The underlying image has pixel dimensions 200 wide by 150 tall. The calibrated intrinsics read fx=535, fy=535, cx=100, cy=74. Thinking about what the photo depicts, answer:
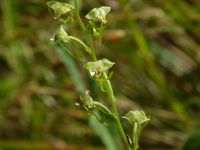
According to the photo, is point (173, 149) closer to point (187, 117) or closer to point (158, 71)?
point (187, 117)

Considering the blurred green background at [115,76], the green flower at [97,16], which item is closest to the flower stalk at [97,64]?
the green flower at [97,16]

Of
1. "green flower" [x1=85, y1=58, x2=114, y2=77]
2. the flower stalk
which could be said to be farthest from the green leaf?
"green flower" [x1=85, y1=58, x2=114, y2=77]

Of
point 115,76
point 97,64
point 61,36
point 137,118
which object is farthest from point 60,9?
point 115,76

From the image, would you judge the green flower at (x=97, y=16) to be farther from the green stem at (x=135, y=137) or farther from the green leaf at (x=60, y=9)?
the green stem at (x=135, y=137)

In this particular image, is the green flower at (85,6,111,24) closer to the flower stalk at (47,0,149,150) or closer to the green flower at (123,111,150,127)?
the flower stalk at (47,0,149,150)

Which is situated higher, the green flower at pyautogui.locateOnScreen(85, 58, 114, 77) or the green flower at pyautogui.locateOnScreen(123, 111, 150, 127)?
the green flower at pyautogui.locateOnScreen(85, 58, 114, 77)

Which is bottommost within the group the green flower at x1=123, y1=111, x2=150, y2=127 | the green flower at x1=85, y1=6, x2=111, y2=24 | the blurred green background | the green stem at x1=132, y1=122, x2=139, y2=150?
the blurred green background

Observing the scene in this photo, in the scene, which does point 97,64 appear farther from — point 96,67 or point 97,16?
point 97,16

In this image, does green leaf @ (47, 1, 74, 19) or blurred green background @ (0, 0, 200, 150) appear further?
blurred green background @ (0, 0, 200, 150)
